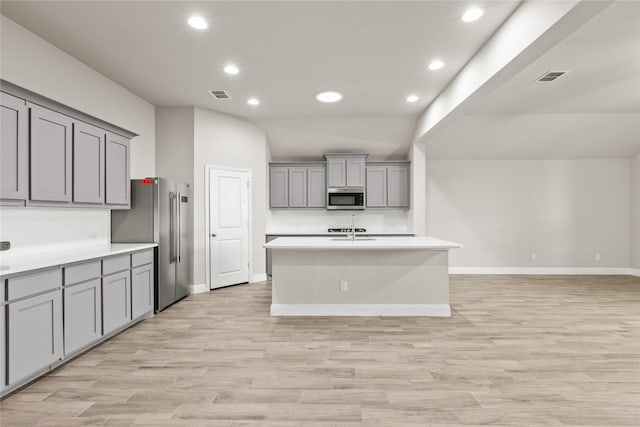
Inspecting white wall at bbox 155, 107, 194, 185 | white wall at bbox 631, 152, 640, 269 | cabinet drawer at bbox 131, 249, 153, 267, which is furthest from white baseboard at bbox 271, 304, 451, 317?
white wall at bbox 631, 152, 640, 269

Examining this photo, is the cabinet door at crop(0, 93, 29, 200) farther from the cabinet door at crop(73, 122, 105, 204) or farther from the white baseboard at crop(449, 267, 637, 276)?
the white baseboard at crop(449, 267, 637, 276)

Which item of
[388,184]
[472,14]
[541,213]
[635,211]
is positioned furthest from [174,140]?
[635,211]

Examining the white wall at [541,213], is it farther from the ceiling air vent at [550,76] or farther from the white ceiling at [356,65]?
the ceiling air vent at [550,76]

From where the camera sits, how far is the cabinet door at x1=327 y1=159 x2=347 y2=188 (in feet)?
21.7

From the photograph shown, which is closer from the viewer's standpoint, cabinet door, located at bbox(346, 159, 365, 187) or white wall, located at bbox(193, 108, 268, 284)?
white wall, located at bbox(193, 108, 268, 284)

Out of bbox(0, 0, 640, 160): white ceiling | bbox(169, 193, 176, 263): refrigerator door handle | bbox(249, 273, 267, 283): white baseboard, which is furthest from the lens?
bbox(249, 273, 267, 283): white baseboard

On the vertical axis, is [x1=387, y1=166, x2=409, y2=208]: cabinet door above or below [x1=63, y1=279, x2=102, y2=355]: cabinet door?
above

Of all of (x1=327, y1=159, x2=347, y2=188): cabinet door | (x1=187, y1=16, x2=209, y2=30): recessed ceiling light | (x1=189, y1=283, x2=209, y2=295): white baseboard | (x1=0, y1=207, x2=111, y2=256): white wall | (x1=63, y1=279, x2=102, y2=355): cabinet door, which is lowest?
(x1=189, y1=283, x2=209, y2=295): white baseboard

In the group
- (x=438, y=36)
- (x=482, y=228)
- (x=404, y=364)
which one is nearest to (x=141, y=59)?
(x=438, y=36)

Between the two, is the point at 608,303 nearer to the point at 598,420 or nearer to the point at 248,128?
the point at 598,420

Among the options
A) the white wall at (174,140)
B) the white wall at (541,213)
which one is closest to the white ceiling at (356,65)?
the white wall at (174,140)

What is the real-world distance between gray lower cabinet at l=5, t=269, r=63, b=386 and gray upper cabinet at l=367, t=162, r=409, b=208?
17.1 ft

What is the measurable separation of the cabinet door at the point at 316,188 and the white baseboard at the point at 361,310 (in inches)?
118

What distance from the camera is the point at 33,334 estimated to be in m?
2.35
